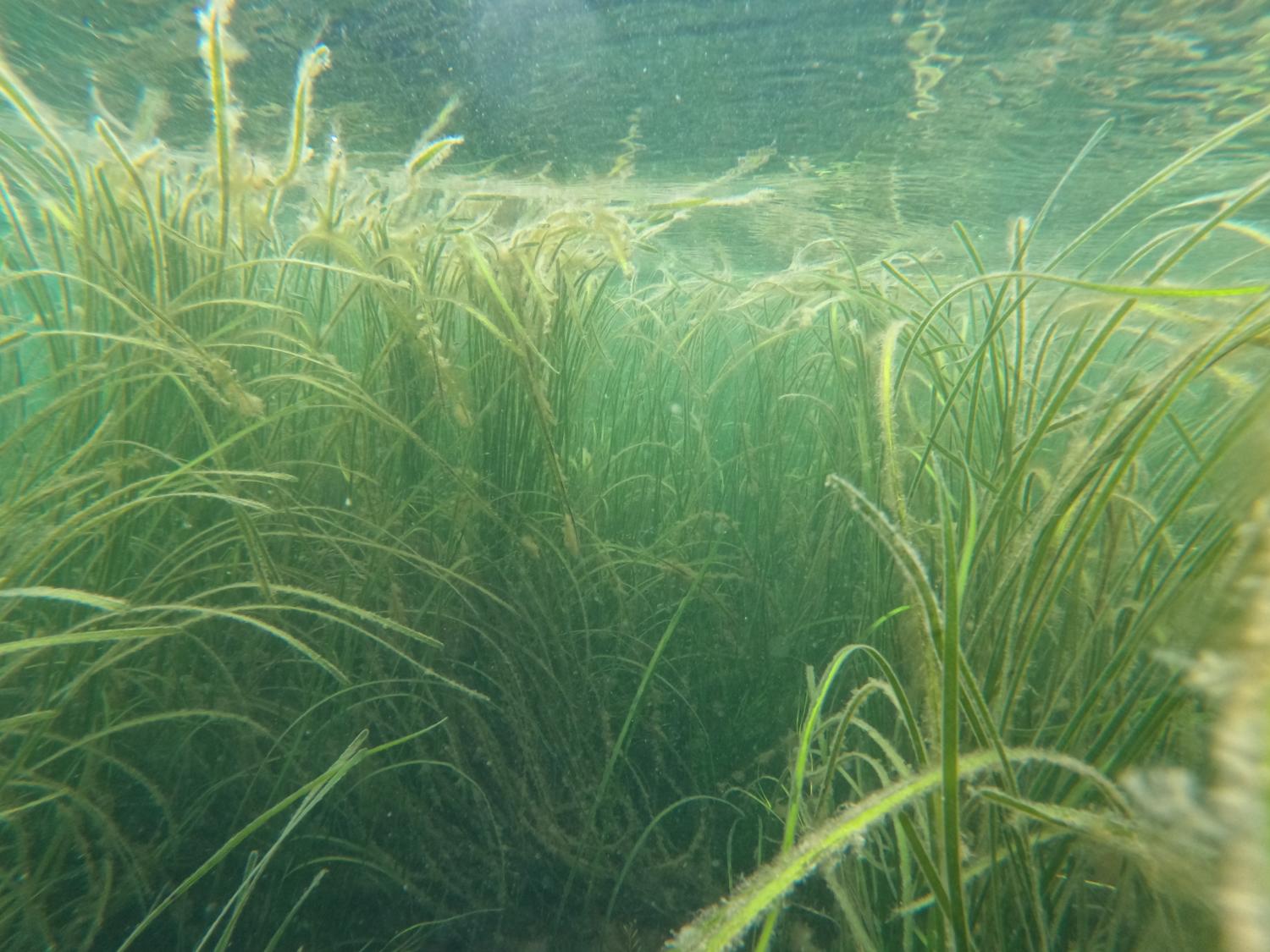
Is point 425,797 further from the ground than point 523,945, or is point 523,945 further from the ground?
point 425,797

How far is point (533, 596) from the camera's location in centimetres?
233

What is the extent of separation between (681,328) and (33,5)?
19.4ft

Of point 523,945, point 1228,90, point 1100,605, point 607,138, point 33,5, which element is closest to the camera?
point 1100,605

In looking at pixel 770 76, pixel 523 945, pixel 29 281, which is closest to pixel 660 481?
pixel 523 945

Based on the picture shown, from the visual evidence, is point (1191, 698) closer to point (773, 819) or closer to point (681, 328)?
point (773, 819)

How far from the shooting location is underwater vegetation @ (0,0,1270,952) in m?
1.10

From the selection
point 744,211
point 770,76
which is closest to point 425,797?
point 770,76

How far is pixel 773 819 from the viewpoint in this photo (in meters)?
2.28

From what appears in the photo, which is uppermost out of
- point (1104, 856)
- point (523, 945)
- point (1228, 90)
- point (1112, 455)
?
point (1228, 90)

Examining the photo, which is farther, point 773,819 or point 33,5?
point 33,5

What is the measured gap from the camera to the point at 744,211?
9.37 metres

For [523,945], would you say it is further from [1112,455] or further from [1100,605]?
[1112,455]

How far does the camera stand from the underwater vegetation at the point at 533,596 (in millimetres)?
1097

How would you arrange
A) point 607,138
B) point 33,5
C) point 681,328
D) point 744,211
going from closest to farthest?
point 681,328 → point 33,5 → point 607,138 → point 744,211
